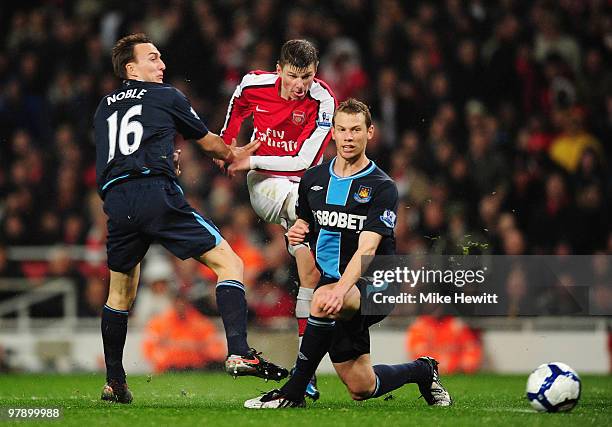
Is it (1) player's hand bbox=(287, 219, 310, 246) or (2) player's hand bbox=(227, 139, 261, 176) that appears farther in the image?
(2) player's hand bbox=(227, 139, 261, 176)

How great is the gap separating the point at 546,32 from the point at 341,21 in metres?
2.36

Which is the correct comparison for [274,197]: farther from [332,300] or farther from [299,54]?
[332,300]

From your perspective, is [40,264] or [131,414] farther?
[40,264]

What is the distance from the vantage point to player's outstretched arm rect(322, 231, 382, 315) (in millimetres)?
5988

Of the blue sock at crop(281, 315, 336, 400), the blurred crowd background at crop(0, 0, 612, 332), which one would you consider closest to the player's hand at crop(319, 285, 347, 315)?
the blue sock at crop(281, 315, 336, 400)

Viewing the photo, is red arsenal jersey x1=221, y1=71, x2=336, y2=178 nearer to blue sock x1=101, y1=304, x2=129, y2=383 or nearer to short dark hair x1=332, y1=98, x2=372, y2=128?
short dark hair x1=332, y1=98, x2=372, y2=128

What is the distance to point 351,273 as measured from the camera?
6094 mm

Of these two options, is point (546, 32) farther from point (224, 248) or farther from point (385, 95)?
point (224, 248)

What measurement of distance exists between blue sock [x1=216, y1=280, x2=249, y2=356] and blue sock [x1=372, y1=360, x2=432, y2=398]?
31.1 inches

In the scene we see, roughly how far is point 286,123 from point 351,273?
6.25 feet

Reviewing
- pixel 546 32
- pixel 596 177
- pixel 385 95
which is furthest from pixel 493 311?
pixel 546 32

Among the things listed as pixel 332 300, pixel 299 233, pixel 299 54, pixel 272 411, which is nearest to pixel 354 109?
pixel 299 233

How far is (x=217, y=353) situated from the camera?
428 inches

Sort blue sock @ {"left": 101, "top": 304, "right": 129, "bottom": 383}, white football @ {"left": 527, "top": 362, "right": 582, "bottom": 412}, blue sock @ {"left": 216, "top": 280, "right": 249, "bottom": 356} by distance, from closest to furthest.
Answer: white football @ {"left": 527, "top": 362, "right": 582, "bottom": 412}, blue sock @ {"left": 216, "top": 280, "right": 249, "bottom": 356}, blue sock @ {"left": 101, "top": 304, "right": 129, "bottom": 383}
